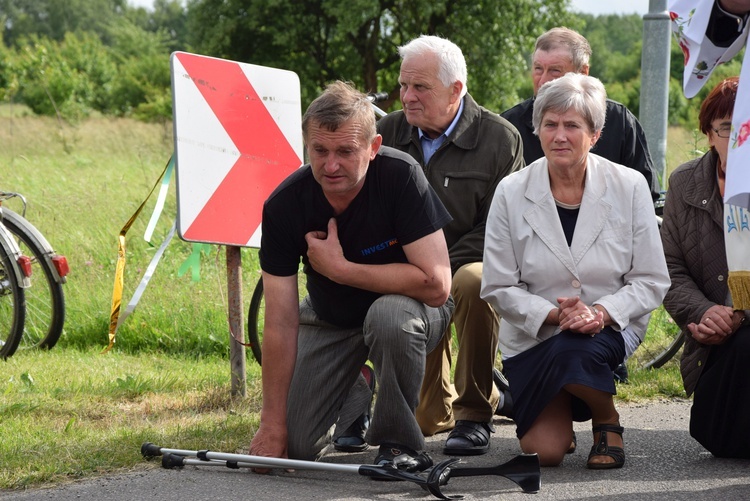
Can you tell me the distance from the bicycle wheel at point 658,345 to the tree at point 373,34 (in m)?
25.1

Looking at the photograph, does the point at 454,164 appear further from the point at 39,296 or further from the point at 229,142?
the point at 39,296

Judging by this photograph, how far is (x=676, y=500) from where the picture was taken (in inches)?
147

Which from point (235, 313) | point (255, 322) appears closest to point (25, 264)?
point (255, 322)

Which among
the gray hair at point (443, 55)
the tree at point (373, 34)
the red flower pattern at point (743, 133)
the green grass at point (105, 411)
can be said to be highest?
the tree at point (373, 34)

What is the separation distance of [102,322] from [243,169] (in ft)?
8.11

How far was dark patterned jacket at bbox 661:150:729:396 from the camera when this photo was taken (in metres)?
4.50

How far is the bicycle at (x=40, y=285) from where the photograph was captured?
6.39 meters

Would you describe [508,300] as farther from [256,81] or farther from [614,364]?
[256,81]

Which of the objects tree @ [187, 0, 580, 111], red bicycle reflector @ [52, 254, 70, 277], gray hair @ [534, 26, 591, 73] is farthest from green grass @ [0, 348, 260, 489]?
tree @ [187, 0, 580, 111]

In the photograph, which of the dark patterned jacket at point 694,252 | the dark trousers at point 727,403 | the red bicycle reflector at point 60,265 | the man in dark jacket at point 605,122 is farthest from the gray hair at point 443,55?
the red bicycle reflector at point 60,265

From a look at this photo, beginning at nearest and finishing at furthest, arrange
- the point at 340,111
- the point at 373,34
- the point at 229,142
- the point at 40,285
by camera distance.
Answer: the point at 340,111 < the point at 229,142 < the point at 40,285 < the point at 373,34

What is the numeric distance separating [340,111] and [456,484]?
1478 millimetres

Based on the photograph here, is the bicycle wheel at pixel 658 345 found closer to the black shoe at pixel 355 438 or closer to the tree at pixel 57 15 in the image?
the black shoe at pixel 355 438

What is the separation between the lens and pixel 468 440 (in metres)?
4.53
